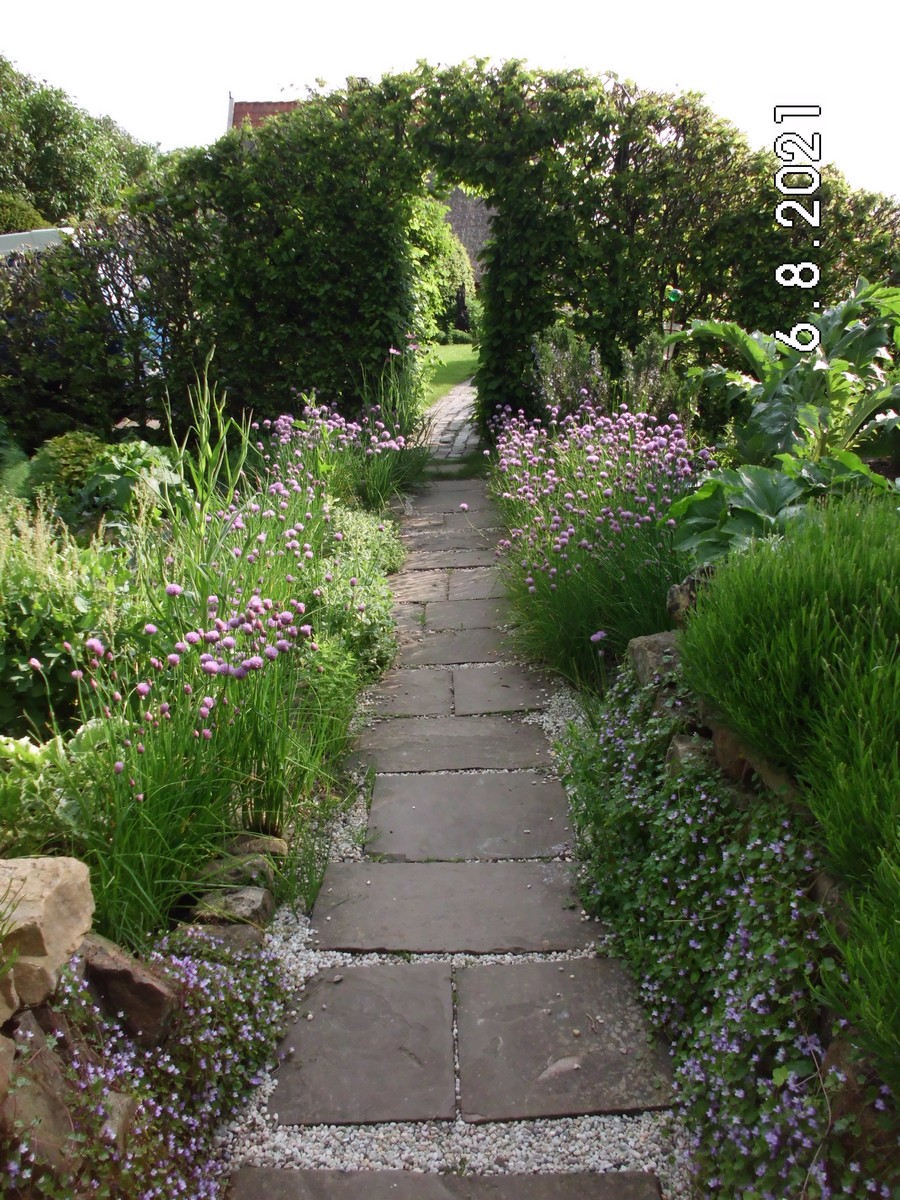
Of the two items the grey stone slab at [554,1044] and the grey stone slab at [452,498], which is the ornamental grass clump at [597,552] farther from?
the grey stone slab at [452,498]

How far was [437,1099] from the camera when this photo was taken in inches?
71.9

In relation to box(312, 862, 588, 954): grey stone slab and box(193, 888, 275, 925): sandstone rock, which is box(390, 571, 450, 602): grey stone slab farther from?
box(193, 888, 275, 925): sandstone rock

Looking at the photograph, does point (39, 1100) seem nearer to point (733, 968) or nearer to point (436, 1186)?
point (436, 1186)

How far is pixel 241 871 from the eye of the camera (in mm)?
2354

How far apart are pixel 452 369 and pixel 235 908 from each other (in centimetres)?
1292

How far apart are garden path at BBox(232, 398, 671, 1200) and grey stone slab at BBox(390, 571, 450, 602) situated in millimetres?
1310

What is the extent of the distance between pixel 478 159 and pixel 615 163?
110 cm

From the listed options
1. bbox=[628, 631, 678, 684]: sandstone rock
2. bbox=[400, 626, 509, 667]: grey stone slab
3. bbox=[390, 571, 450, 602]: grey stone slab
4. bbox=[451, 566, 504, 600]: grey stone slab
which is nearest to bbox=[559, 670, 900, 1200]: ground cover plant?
bbox=[628, 631, 678, 684]: sandstone rock

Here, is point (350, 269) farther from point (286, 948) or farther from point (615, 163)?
point (286, 948)

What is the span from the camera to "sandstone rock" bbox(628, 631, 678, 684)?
2707 mm

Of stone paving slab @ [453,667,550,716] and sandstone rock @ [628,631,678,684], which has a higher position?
sandstone rock @ [628,631,678,684]

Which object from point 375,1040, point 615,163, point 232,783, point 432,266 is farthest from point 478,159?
point 375,1040

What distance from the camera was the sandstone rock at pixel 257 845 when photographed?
96.9 inches

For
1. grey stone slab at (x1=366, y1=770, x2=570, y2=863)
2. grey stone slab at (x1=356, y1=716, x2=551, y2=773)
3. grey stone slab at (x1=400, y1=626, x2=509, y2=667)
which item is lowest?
grey stone slab at (x1=366, y1=770, x2=570, y2=863)
